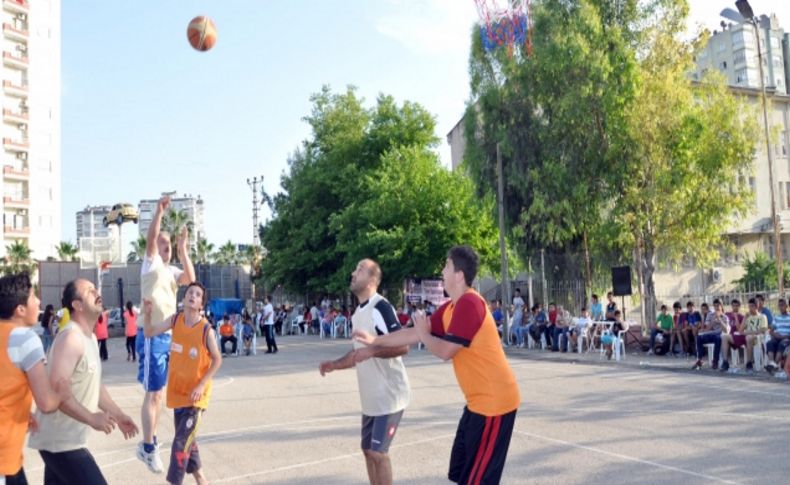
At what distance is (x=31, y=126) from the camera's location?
7469cm

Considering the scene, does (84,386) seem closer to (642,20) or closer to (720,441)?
(720,441)

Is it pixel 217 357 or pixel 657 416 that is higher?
pixel 217 357

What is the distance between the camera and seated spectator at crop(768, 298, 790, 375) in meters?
16.2

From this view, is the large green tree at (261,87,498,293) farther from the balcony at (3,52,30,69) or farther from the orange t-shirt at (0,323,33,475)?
the balcony at (3,52,30,69)

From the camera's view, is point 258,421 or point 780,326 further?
point 780,326

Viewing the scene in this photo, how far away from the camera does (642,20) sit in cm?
2809

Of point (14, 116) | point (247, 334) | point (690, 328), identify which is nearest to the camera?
point (690, 328)

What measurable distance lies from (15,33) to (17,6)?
263 cm

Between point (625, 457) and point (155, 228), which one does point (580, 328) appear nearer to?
point (625, 457)

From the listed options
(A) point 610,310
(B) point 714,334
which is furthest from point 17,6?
(B) point 714,334

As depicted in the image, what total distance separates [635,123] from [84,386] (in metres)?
25.0

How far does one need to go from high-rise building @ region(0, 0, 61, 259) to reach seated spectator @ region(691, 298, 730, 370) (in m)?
67.5

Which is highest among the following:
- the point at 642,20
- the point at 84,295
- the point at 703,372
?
the point at 642,20

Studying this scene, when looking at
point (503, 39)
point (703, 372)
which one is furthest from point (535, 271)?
point (703, 372)
